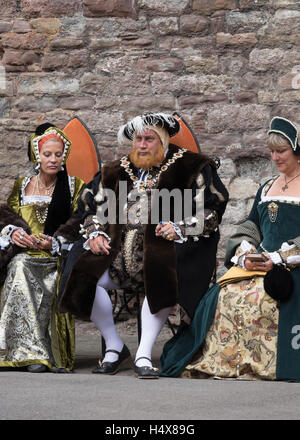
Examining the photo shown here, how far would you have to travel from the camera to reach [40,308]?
521cm

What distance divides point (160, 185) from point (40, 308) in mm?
985

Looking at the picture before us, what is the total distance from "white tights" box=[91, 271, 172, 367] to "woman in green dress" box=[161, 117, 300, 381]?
17cm

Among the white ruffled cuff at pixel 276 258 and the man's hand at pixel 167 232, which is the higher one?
the man's hand at pixel 167 232

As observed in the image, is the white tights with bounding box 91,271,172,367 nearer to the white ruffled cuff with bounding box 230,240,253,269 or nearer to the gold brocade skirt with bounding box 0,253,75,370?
the gold brocade skirt with bounding box 0,253,75,370

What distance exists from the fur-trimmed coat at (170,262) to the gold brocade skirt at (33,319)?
22 cm

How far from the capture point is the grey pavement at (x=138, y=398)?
3.50 m

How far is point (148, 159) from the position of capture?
5.20 metres

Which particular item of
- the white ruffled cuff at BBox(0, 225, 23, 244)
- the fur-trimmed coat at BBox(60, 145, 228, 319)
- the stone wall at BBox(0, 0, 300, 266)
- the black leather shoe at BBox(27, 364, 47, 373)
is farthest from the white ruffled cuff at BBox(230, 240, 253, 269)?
the stone wall at BBox(0, 0, 300, 266)

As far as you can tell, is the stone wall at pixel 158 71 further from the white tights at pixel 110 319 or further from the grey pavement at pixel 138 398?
the grey pavement at pixel 138 398

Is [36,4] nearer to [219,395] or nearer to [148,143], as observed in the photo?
[148,143]

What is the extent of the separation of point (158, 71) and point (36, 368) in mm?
2695

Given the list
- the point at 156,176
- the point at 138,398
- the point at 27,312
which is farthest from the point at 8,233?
the point at 138,398

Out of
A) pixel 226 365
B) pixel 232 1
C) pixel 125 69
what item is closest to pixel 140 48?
pixel 125 69

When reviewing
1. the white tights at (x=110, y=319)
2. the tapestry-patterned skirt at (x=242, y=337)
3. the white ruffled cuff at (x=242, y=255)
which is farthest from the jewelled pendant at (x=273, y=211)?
the white tights at (x=110, y=319)
